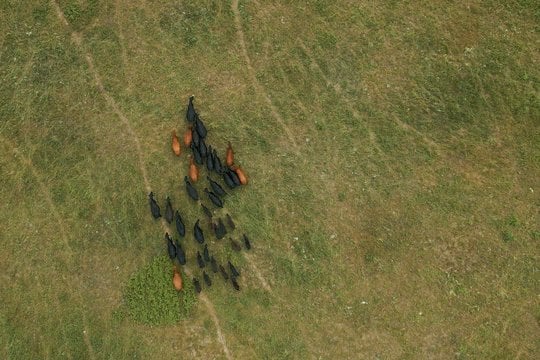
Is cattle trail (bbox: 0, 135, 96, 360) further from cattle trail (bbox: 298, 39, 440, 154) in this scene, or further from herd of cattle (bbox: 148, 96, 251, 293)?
cattle trail (bbox: 298, 39, 440, 154)

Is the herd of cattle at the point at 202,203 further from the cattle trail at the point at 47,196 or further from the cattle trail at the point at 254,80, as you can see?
the cattle trail at the point at 47,196

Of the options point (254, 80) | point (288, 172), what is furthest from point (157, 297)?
point (254, 80)

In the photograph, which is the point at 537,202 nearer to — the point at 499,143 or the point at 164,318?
the point at 499,143

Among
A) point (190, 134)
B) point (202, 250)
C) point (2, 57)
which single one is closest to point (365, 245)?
point (202, 250)

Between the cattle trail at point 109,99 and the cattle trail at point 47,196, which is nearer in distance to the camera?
the cattle trail at point 47,196

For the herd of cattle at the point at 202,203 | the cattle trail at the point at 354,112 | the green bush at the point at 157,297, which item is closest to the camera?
the green bush at the point at 157,297

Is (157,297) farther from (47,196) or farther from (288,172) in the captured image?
(288,172)

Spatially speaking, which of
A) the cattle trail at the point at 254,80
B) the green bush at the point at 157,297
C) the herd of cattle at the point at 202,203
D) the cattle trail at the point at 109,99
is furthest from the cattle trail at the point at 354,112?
the green bush at the point at 157,297

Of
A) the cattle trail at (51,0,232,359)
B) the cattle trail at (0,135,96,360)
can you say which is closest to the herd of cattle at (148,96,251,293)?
the cattle trail at (51,0,232,359)
